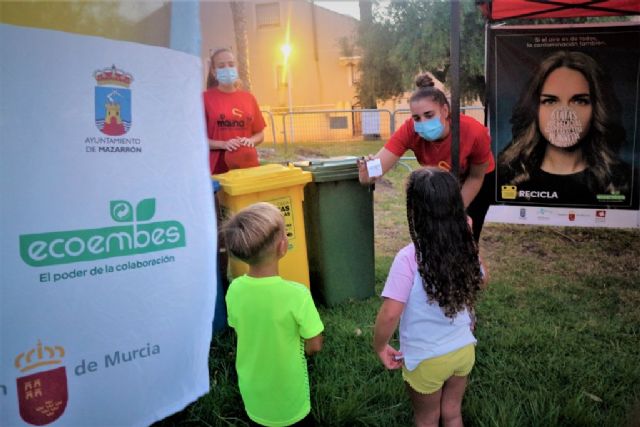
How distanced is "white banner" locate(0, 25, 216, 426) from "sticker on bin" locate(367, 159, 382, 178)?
4.96 ft

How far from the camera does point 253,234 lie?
6.42 ft

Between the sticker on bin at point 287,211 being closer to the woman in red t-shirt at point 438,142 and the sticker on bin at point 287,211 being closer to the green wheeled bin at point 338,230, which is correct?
the green wheeled bin at point 338,230

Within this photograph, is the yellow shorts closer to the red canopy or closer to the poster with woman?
the red canopy

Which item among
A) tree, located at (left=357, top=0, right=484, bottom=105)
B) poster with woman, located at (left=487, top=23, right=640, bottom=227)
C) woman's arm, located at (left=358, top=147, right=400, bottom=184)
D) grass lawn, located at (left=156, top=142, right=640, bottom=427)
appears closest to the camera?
grass lawn, located at (left=156, top=142, right=640, bottom=427)

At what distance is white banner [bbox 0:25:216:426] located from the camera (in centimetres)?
182

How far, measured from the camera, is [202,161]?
235 centimetres

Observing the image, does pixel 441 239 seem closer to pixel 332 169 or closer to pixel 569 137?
pixel 332 169

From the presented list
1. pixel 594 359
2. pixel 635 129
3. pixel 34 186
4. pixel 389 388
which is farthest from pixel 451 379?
pixel 635 129

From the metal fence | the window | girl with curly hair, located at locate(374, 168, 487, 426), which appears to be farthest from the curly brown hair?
the window

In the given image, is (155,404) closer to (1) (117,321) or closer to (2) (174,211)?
(1) (117,321)

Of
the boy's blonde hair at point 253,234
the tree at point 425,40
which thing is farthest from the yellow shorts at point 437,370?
the tree at point 425,40

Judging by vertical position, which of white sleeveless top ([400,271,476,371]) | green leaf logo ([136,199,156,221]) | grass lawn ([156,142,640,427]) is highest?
green leaf logo ([136,199,156,221])

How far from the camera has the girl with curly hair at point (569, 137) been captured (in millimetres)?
5906

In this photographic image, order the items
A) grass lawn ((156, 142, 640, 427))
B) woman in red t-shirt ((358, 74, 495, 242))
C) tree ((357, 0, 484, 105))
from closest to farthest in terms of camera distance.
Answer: grass lawn ((156, 142, 640, 427)) → woman in red t-shirt ((358, 74, 495, 242)) → tree ((357, 0, 484, 105))
